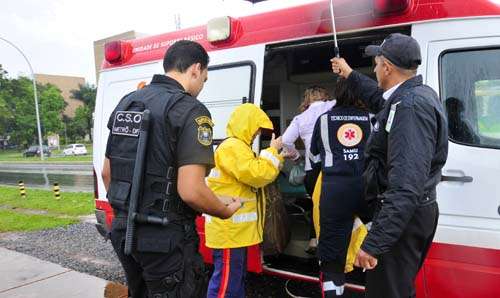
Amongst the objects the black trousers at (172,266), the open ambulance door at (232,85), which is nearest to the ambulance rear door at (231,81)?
the open ambulance door at (232,85)

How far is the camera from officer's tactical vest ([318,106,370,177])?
3061 millimetres

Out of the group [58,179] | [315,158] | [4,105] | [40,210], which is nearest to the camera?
[315,158]

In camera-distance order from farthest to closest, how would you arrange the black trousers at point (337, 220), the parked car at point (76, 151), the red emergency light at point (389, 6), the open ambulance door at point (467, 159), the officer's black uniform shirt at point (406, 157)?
the parked car at point (76, 151)
the black trousers at point (337, 220)
the red emergency light at point (389, 6)
the open ambulance door at point (467, 159)
the officer's black uniform shirt at point (406, 157)

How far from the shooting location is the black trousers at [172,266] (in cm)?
214

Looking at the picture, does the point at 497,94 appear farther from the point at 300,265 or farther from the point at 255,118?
the point at 300,265

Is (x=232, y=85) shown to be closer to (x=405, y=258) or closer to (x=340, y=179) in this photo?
(x=340, y=179)

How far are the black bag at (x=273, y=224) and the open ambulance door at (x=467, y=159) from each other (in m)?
1.22

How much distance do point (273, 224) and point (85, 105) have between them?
8807 cm

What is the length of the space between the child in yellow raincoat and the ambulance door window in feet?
1.71

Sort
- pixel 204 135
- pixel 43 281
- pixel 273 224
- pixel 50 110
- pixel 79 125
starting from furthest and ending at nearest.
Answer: pixel 79 125 < pixel 50 110 < pixel 43 281 < pixel 273 224 < pixel 204 135

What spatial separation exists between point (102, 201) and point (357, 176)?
112 inches

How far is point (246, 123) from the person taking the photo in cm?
317

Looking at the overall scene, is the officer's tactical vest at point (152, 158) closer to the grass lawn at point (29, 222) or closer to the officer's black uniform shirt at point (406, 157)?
the officer's black uniform shirt at point (406, 157)

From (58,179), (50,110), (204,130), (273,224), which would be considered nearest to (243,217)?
(273,224)
